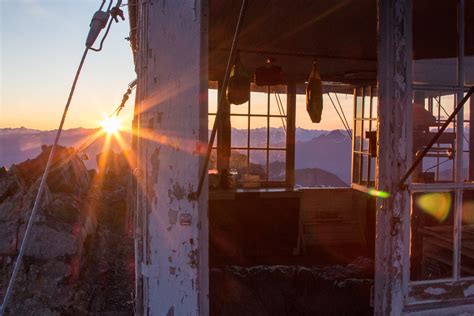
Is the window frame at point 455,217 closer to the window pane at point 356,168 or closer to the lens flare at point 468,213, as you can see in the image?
the lens flare at point 468,213

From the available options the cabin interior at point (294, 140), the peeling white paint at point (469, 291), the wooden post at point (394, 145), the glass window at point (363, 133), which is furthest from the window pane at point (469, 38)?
the glass window at point (363, 133)

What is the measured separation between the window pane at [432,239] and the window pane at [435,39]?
0.80 meters

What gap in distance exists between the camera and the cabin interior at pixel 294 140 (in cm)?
340

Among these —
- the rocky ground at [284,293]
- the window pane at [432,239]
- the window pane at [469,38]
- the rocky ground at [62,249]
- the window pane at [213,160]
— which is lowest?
the rocky ground at [62,249]

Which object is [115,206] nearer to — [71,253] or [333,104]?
[71,253]

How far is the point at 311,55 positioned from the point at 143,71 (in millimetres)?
3988

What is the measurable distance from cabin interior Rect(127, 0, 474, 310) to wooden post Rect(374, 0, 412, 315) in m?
0.73

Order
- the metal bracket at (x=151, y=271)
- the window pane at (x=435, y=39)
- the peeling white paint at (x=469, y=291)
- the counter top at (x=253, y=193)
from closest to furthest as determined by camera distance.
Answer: the metal bracket at (x=151, y=271) → the peeling white paint at (x=469, y=291) → the window pane at (x=435, y=39) → the counter top at (x=253, y=193)

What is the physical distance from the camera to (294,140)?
→ 23.2 feet

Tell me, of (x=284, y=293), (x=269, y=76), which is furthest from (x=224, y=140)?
(x=284, y=293)

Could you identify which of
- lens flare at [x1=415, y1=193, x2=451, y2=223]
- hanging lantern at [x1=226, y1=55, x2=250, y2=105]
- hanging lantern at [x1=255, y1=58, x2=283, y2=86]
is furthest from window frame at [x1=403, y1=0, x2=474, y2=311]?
hanging lantern at [x1=255, y1=58, x2=283, y2=86]

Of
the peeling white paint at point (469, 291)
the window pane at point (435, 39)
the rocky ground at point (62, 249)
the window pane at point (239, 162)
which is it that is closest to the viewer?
the peeling white paint at point (469, 291)

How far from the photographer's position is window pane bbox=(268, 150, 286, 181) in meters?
7.00

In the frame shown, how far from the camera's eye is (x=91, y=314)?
5.30 meters
